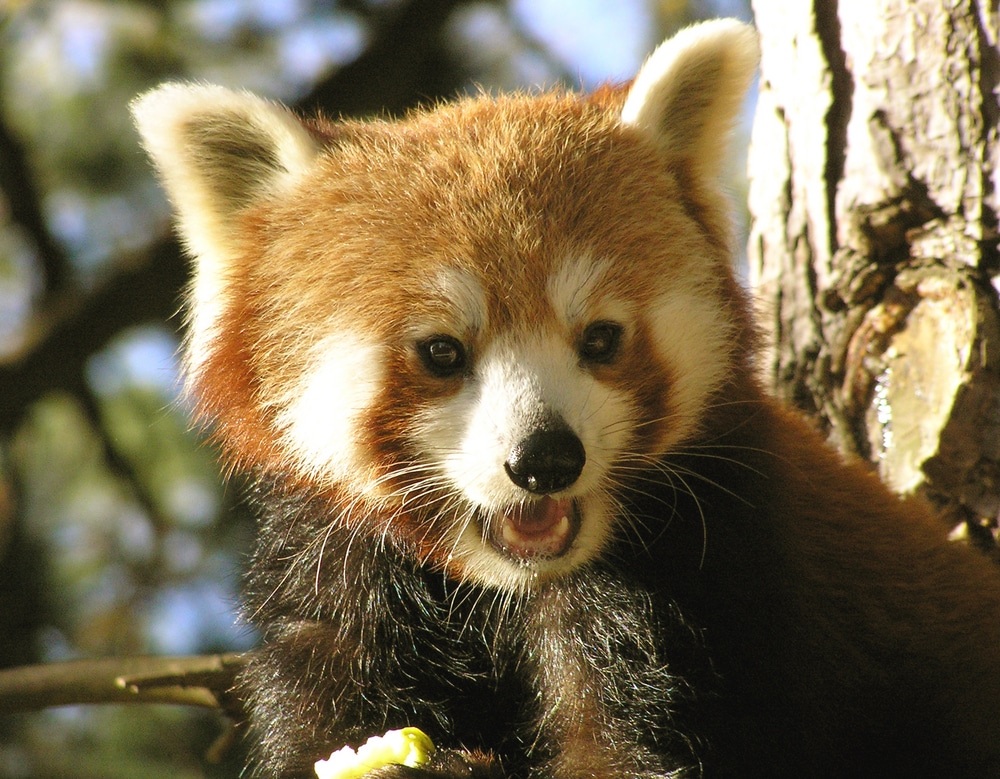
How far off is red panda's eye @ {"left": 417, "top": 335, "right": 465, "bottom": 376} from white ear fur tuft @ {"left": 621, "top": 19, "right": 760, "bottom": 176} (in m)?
0.89

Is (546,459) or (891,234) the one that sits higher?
(891,234)

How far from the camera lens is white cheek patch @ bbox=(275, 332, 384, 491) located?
2717mm

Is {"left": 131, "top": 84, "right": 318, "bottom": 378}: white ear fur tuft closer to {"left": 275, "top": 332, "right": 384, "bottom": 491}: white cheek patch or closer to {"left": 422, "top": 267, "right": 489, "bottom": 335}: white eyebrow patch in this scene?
{"left": 275, "top": 332, "right": 384, "bottom": 491}: white cheek patch

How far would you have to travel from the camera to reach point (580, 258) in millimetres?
2734

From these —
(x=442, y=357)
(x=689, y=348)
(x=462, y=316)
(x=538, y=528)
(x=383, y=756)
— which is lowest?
(x=383, y=756)

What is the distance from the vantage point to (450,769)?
2.80 meters

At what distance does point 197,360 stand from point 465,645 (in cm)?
104

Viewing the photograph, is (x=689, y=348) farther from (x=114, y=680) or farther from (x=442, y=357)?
(x=114, y=680)

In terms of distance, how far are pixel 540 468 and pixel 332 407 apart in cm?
59

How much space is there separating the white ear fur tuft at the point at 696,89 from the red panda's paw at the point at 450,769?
1699 mm

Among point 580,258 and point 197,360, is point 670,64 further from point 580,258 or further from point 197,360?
point 197,360

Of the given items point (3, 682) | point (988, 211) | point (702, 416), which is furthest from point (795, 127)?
point (3, 682)

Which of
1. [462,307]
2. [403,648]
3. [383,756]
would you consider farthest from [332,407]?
[383,756]

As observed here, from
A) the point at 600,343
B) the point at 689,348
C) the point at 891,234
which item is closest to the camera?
the point at 600,343
